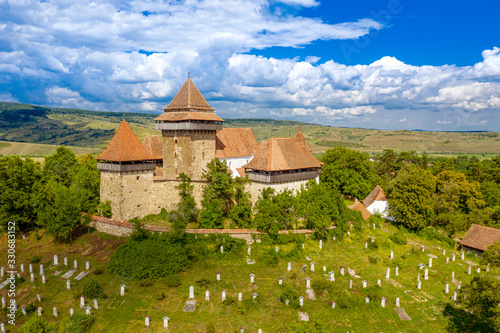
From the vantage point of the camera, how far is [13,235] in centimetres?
2755

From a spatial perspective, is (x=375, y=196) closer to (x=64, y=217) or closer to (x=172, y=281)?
(x=172, y=281)

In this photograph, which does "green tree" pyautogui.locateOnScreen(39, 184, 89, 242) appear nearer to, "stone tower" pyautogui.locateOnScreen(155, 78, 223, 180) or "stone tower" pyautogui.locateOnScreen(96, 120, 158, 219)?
"stone tower" pyautogui.locateOnScreen(96, 120, 158, 219)

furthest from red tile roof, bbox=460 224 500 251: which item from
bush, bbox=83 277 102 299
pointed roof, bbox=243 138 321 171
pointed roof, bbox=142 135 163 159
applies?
bush, bbox=83 277 102 299

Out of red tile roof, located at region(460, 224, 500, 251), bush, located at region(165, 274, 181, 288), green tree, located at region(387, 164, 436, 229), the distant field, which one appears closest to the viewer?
bush, located at region(165, 274, 181, 288)

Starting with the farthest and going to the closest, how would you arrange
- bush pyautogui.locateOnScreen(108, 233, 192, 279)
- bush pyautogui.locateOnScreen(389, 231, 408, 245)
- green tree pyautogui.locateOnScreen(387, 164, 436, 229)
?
green tree pyautogui.locateOnScreen(387, 164, 436, 229), bush pyautogui.locateOnScreen(389, 231, 408, 245), bush pyautogui.locateOnScreen(108, 233, 192, 279)

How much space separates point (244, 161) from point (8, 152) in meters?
112

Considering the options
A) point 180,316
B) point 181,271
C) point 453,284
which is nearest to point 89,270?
point 181,271

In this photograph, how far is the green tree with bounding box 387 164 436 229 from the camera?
3334cm

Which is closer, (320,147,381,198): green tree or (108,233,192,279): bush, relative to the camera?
(108,233,192,279): bush

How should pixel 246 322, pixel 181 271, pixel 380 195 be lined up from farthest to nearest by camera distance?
pixel 380 195, pixel 181 271, pixel 246 322

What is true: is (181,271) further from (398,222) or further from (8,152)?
(8,152)

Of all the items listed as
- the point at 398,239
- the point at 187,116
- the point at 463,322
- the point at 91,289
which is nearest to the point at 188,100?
the point at 187,116

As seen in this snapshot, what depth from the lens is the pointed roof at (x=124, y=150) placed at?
95.6 ft

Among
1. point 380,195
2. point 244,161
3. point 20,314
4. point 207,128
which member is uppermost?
point 207,128
